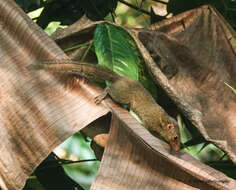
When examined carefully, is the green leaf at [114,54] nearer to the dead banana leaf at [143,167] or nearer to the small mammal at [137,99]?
the small mammal at [137,99]

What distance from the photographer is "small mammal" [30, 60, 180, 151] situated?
1.98 m

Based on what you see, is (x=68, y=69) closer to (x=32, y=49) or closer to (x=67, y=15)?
(x=32, y=49)

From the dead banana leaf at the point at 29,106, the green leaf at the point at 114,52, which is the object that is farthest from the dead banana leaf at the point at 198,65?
the dead banana leaf at the point at 29,106

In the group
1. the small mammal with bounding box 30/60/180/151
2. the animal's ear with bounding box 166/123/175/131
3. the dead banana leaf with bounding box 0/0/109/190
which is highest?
the dead banana leaf with bounding box 0/0/109/190

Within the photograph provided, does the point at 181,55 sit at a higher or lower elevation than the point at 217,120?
higher

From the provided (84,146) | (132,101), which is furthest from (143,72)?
(84,146)

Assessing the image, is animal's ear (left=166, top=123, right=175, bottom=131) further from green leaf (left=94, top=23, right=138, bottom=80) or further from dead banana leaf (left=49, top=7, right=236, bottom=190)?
dead banana leaf (left=49, top=7, right=236, bottom=190)

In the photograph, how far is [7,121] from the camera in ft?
5.29

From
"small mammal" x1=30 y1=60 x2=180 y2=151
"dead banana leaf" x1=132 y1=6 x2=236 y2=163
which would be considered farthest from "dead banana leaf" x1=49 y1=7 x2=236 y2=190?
"small mammal" x1=30 y1=60 x2=180 y2=151

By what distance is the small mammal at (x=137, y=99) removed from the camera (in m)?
1.98

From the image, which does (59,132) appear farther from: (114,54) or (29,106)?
(114,54)

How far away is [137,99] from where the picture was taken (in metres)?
2.33

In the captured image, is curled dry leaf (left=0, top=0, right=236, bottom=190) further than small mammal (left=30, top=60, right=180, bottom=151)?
No

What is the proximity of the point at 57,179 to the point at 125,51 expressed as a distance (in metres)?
0.99
